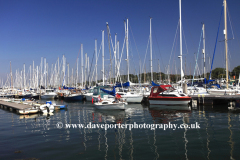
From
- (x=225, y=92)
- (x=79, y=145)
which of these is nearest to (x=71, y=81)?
(x=225, y=92)

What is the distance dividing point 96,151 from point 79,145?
1.48m

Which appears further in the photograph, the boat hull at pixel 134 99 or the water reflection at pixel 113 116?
the boat hull at pixel 134 99

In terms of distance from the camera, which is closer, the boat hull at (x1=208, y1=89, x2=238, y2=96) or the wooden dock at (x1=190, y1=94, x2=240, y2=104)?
the wooden dock at (x1=190, y1=94, x2=240, y2=104)

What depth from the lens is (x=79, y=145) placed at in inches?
423

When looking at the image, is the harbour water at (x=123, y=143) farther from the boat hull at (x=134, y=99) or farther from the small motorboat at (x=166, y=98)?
the boat hull at (x=134, y=99)

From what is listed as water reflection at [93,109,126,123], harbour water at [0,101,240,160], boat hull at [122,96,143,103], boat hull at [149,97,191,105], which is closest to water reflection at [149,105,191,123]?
boat hull at [149,97,191,105]

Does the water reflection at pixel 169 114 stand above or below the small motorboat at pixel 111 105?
below

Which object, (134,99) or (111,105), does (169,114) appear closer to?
(111,105)

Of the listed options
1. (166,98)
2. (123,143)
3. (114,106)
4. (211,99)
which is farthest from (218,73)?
(123,143)

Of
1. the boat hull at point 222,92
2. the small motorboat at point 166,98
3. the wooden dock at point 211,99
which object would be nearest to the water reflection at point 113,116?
the small motorboat at point 166,98

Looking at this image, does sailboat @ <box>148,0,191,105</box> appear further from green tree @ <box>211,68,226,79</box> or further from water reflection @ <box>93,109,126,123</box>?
green tree @ <box>211,68,226,79</box>

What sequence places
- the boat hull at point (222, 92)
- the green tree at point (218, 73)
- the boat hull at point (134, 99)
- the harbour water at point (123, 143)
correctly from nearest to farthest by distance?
the harbour water at point (123, 143), the boat hull at point (222, 92), the boat hull at point (134, 99), the green tree at point (218, 73)

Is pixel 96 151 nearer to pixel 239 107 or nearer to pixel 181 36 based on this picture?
pixel 239 107

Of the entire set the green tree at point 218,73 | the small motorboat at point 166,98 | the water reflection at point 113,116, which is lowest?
the water reflection at point 113,116
